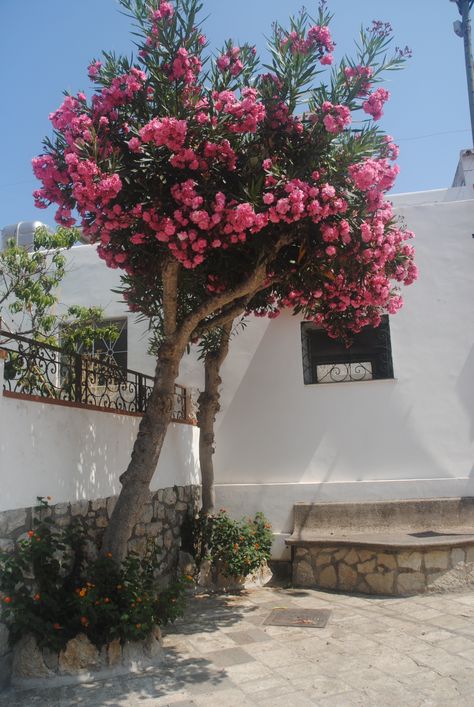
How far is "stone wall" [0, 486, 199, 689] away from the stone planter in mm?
121

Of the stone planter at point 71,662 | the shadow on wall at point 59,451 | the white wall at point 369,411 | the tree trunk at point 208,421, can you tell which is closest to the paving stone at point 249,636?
the stone planter at point 71,662

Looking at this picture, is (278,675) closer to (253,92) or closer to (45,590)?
(45,590)

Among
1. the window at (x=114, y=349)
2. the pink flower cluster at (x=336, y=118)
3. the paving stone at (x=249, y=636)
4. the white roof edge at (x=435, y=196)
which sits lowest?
the paving stone at (x=249, y=636)

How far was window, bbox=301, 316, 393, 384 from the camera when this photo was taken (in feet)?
26.7

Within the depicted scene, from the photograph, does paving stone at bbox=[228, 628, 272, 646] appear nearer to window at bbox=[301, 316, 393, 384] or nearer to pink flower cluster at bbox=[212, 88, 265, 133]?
window at bbox=[301, 316, 393, 384]

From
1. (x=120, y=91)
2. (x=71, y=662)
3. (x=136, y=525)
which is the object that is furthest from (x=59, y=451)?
(x=120, y=91)

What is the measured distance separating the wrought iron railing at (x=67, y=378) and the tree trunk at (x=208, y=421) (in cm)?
95

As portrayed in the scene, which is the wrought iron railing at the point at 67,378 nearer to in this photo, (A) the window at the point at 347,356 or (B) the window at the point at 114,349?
(B) the window at the point at 114,349

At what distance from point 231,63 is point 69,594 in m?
4.42

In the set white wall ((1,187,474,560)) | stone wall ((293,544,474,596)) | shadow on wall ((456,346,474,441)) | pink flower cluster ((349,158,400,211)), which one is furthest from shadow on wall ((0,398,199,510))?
shadow on wall ((456,346,474,441))

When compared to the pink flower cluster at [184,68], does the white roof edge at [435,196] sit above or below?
above

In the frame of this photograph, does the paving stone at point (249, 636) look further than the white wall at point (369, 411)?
No

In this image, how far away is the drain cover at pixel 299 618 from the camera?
18.5ft

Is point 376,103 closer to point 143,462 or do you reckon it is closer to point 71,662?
point 143,462
